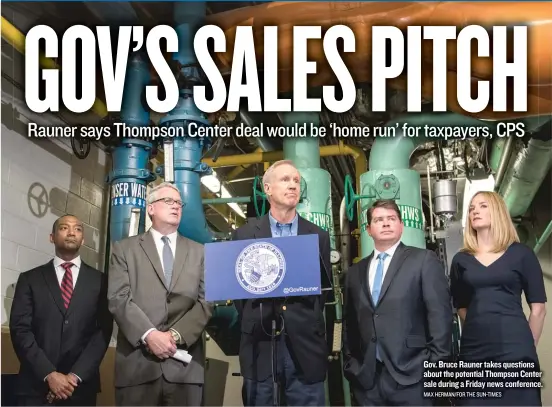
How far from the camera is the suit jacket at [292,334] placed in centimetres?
303

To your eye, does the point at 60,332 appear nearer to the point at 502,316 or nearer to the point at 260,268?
the point at 260,268

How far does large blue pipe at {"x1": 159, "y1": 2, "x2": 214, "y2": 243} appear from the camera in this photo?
3.43 meters

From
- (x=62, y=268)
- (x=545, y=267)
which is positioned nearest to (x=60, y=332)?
(x=62, y=268)

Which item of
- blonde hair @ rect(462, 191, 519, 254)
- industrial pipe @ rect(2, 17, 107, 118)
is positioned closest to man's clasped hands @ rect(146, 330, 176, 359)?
industrial pipe @ rect(2, 17, 107, 118)

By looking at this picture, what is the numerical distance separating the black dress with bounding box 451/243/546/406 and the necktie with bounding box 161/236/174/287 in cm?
147

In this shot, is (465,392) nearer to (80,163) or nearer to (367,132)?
(367,132)

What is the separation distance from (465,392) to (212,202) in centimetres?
169

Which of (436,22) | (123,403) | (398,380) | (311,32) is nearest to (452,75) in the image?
(436,22)

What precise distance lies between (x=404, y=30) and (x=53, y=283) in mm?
2317

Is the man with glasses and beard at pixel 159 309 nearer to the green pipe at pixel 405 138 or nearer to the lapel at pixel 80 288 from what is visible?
the lapel at pixel 80 288

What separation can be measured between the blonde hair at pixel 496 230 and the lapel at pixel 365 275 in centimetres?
50

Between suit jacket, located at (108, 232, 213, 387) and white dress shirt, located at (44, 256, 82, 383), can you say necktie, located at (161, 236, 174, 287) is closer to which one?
suit jacket, located at (108, 232, 213, 387)

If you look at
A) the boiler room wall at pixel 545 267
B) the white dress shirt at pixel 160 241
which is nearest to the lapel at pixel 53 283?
the white dress shirt at pixel 160 241

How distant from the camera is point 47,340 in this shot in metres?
3.21
